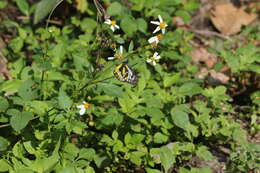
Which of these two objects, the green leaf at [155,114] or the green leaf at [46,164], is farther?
the green leaf at [155,114]

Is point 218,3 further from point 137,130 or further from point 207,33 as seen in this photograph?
point 137,130

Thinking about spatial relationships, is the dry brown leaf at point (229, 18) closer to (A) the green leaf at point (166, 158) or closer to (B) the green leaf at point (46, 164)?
(A) the green leaf at point (166, 158)

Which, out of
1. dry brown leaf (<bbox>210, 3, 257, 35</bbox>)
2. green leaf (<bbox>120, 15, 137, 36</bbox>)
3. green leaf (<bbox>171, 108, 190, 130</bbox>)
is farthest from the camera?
dry brown leaf (<bbox>210, 3, 257, 35</bbox>)

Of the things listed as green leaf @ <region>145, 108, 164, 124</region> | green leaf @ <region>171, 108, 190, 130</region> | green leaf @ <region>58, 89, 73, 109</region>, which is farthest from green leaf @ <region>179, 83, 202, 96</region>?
green leaf @ <region>58, 89, 73, 109</region>

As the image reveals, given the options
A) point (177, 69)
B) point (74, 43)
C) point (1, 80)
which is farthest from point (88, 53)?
point (177, 69)

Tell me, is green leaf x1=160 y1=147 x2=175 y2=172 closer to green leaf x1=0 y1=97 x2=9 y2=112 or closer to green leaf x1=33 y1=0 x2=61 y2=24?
green leaf x1=0 y1=97 x2=9 y2=112

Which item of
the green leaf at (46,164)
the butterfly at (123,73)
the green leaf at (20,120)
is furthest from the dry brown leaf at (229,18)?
the green leaf at (46,164)

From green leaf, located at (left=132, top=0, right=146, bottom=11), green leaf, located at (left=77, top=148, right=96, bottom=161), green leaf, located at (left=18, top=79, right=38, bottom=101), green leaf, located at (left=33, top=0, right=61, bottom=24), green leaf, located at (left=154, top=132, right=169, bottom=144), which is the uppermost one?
green leaf, located at (left=132, top=0, right=146, bottom=11)
